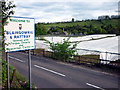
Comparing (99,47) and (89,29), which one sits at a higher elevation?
(89,29)

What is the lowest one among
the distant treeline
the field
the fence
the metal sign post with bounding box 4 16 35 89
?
the fence

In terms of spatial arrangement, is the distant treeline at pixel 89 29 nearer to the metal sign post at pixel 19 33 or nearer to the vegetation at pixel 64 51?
the vegetation at pixel 64 51

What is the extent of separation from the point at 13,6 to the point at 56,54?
11535 millimetres

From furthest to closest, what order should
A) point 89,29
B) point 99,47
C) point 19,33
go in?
1. point 89,29
2. point 99,47
3. point 19,33

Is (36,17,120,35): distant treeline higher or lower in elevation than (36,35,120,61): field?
higher

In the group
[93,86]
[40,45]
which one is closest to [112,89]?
[93,86]

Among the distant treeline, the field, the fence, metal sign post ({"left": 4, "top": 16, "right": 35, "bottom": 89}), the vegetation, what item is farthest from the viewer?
the distant treeline

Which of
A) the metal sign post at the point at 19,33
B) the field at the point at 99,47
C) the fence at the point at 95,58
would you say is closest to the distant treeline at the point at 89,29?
the field at the point at 99,47

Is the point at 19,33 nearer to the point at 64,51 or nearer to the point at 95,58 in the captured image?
the point at 95,58

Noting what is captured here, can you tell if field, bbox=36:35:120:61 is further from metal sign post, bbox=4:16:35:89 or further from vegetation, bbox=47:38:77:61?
metal sign post, bbox=4:16:35:89

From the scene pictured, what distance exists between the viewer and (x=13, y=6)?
416 cm

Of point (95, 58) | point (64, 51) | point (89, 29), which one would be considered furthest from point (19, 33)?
point (89, 29)

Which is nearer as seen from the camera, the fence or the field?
the fence

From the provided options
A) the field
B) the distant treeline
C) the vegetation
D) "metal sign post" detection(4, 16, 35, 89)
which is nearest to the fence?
the field
